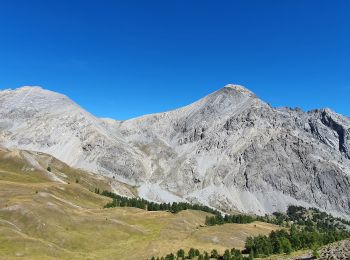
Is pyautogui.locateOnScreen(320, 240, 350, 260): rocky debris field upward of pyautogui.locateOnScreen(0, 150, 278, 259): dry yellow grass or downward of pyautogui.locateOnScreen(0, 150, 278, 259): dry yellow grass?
upward

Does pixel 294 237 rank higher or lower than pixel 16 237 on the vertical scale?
higher

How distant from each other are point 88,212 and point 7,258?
7675 cm

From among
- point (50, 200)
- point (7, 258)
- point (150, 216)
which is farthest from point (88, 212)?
point (7, 258)

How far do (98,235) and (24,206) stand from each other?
30250 mm

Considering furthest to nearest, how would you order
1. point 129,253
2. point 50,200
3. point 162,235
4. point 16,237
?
point 50,200 < point 162,235 < point 129,253 < point 16,237

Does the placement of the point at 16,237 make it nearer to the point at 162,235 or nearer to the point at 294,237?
the point at 162,235

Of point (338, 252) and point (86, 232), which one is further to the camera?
point (86, 232)

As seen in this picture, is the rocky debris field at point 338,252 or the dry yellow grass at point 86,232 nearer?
the rocky debris field at point 338,252

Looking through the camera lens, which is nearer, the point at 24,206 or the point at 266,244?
the point at 266,244

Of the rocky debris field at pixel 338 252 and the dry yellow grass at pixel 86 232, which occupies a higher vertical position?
the rocky debris field at pixel 338 252

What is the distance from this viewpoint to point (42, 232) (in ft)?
454

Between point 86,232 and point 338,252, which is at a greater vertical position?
point 338,252

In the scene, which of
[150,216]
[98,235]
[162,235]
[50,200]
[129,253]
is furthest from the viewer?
[150,216]

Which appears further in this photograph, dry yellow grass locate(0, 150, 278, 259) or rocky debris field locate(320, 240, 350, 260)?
dry yellow grass locate(0, 150, 278, 259)
